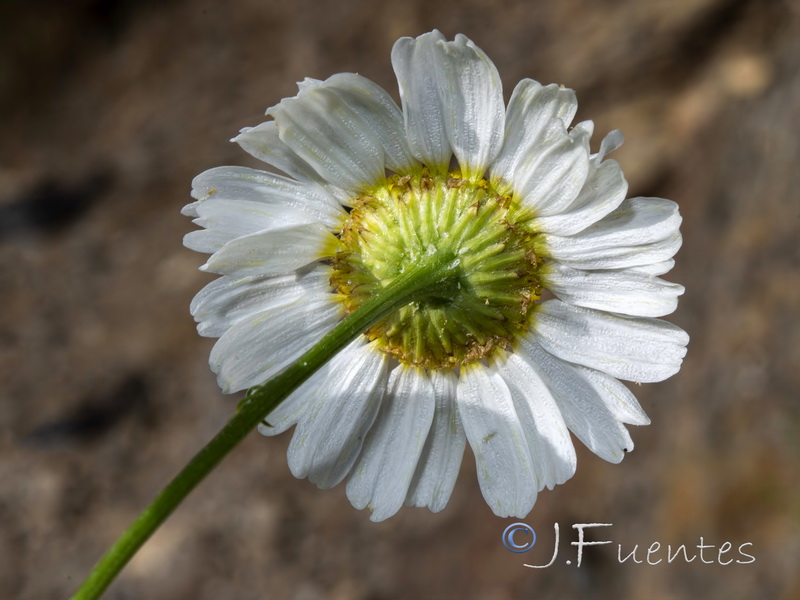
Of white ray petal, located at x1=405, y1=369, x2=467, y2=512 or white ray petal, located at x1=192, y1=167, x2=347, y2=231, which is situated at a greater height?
white ray petal, located at x1=192, y1=167, x2=347, y2=231

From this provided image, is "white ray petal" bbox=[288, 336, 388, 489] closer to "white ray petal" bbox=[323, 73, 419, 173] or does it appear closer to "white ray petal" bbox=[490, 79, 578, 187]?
"white ray petal" bbox=[323, 73, 419, 173]

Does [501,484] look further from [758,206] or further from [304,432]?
[758,206]

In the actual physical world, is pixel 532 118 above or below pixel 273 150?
below

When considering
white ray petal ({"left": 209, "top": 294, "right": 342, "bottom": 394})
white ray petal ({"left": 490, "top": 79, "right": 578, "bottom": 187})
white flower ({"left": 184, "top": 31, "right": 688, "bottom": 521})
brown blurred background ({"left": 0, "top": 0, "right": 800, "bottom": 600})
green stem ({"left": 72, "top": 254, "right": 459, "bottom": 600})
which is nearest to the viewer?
green stem ({"left": 72, "top": 254, "right": 459, "bottom": 600})

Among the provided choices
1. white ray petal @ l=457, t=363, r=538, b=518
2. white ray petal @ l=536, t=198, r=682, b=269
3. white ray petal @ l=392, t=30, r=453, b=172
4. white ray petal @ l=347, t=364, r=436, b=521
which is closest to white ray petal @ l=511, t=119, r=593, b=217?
white ray petal @ l=536, t=198, r=682, b=269

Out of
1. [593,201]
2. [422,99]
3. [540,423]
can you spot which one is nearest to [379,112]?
[422,99]

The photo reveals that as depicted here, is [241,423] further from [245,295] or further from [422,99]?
[422,99]

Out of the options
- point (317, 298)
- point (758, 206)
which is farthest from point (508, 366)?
point (758, 206)
